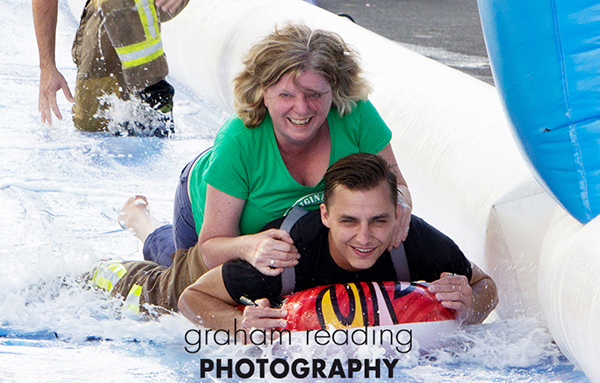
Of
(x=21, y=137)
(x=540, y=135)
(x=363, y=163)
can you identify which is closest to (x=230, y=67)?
(x=21, y=137)

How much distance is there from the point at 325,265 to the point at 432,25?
6.76 meters

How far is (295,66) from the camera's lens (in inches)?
78.1

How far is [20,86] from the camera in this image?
4.76 metres

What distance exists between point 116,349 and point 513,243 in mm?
1175

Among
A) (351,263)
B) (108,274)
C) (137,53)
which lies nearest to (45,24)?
(137,53)

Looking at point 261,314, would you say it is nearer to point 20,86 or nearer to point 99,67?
point 99,67

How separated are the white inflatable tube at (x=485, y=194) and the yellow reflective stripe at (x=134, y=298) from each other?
1.06 metres

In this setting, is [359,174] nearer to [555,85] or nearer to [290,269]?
[290,269]

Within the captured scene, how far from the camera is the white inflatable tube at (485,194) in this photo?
1689 millimetres

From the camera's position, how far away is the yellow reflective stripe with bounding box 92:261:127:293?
243 cm

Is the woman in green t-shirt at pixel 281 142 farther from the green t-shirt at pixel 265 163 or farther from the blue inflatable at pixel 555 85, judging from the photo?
the blue inflatable at pixel 555 85

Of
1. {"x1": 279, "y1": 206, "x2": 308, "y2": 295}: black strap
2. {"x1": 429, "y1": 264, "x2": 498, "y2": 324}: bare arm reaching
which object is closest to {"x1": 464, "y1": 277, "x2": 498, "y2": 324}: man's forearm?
{"x1": 429, "y1": 264, "x2": 498, "y2": 324}: bare arm reaching

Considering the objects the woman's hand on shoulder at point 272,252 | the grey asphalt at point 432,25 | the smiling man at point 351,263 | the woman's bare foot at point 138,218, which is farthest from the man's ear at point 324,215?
the grey asphalt at point 432,25

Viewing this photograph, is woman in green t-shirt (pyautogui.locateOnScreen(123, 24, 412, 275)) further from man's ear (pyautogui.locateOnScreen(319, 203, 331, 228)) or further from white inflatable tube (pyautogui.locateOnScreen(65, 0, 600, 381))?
white inflatable tube (pyautogui.locateOnScreen(65, 0, 600, 381))
